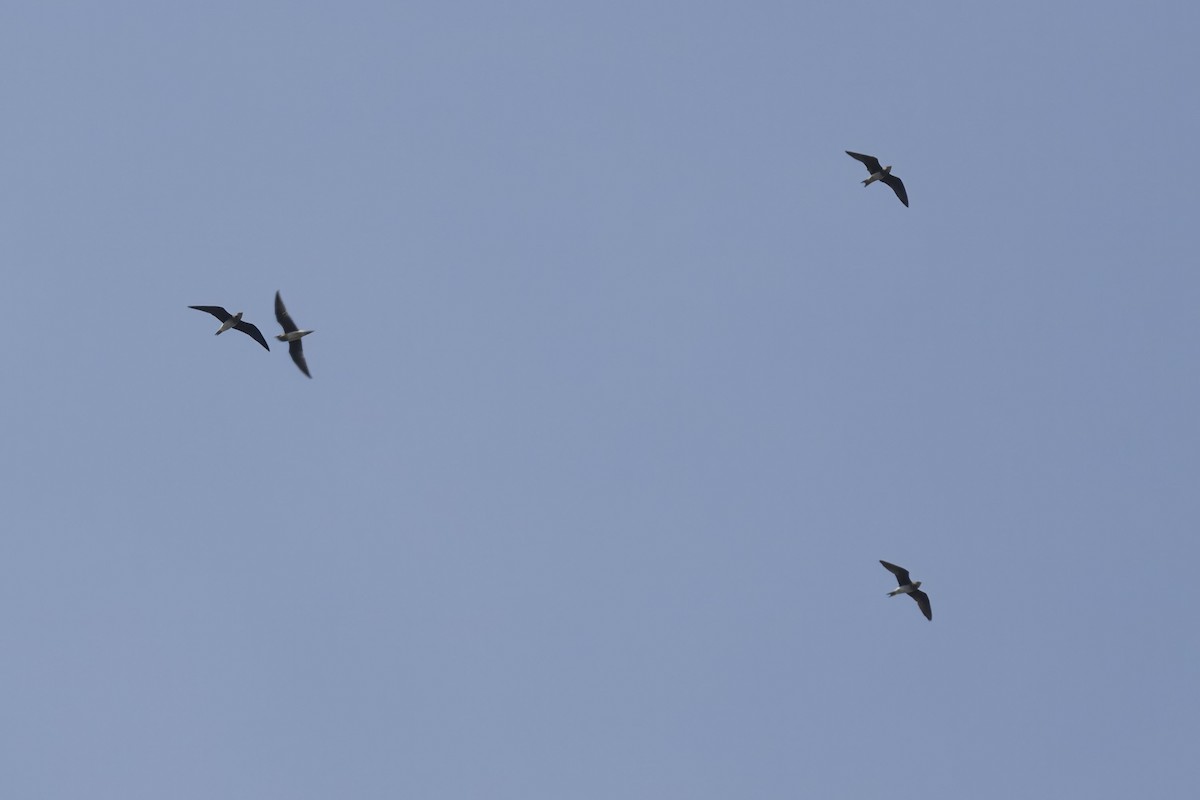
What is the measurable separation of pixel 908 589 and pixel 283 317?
109ft

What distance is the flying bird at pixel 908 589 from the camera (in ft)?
266

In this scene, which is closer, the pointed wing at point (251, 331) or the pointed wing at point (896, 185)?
the pointed wing at point (251, 331)

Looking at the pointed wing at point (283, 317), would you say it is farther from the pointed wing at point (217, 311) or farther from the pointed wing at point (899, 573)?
the pointed wing at point (899, 573)

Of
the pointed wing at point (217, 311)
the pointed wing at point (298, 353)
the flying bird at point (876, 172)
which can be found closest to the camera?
the pointed wing at point (217, 311)

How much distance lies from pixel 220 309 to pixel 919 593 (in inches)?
1448

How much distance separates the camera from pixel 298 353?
251 feet

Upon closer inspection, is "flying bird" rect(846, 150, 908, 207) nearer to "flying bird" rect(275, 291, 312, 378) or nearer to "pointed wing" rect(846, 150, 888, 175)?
"pointed wing" rect(846, 150, 888, 175)

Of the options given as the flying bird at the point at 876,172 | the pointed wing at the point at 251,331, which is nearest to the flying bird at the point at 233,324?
the pointed wing at the point at 251,331

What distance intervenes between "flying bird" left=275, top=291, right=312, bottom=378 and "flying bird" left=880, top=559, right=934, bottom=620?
30130 mm

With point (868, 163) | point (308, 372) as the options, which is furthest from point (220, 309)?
point (868, 163)

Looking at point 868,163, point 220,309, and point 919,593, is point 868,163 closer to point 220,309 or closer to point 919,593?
point 919,593

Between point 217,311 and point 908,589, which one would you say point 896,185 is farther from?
point 217,311

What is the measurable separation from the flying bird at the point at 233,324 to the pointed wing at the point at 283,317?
1287 millimetres

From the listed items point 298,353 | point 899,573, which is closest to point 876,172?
point 899,573
